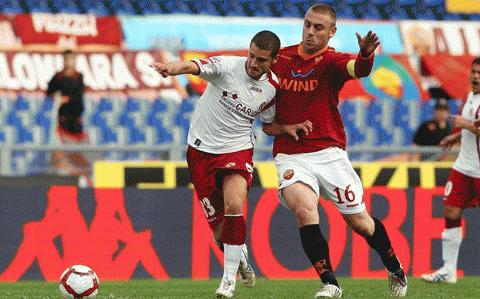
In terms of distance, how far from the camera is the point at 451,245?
10258 mm

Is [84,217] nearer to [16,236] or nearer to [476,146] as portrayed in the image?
[16,236]

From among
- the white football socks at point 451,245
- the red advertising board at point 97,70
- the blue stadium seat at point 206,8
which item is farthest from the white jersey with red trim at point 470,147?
the blue stadium seat at point 206,8

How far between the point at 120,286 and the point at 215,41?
12.9 meters

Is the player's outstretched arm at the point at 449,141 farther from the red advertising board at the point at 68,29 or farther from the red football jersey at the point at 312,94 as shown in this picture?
the red advertising board at the point at 68,29

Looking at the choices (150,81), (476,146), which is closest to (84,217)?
(476,146)

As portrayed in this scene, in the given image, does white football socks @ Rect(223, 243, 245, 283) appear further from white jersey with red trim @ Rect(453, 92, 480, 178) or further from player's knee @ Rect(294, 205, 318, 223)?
white jersey with red trim @ Rect(453, 92, 480, 178)

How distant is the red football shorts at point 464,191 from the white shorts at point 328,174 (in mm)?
2589

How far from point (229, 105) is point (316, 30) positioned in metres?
0.85

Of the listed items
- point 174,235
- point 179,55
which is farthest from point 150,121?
point 174,235

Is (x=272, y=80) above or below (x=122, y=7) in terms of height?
below

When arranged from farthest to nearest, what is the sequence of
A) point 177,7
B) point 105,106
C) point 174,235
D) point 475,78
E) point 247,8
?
point 247,8, point 177,7, point 105,106, point 174,235, point 475,78

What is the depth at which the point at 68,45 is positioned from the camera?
2103 cm

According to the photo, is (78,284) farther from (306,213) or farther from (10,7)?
(10,7)

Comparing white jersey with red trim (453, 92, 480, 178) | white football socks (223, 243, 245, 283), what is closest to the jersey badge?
white football socks (223, 243, 245, 283)
